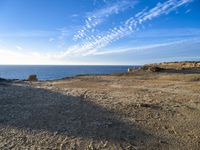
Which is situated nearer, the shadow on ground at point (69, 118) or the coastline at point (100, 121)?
the coastline at point (100, 121)

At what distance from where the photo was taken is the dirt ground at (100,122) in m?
8.16

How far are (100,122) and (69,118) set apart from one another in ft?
4.52

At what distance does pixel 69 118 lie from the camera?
1055cm

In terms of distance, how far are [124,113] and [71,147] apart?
398cm

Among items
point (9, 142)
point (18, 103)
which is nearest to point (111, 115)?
point (9, 142)

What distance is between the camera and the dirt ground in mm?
8164

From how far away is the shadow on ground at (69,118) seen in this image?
29.0ft

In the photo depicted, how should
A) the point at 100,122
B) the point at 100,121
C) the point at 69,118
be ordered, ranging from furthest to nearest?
1. the point at 69,118
2. the point at 100,121
3. the point at 100,122

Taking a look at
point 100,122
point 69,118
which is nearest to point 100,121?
point 100,122

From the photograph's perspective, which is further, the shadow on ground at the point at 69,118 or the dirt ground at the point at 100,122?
the shadow on ground at the point at 69,118

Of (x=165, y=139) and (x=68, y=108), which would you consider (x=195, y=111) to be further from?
(x=68, y=108)

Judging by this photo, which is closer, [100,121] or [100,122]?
[100,122]

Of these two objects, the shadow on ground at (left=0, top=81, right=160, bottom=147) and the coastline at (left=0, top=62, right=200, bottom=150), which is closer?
the coastline at (left=0, top=62, right=200, bottom=150)

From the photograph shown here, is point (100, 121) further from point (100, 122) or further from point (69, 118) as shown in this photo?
point (69, 118)
